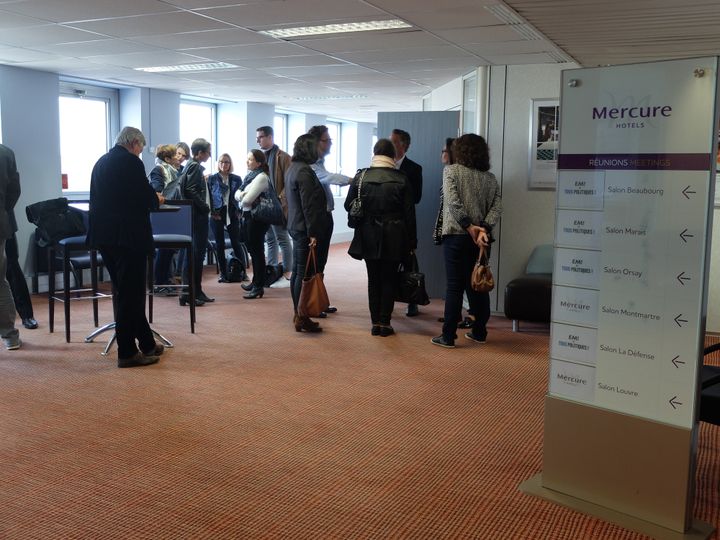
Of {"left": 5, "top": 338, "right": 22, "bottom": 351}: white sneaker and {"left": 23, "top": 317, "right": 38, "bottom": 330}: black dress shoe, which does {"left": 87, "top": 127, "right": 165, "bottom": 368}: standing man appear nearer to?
{"left": 5, "top": 338, "right": 22, "bottom": 351}: white sneaker

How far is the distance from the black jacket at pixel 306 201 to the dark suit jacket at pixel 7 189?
80.7 inches

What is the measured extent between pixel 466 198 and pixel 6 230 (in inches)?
132

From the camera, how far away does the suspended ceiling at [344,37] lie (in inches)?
181

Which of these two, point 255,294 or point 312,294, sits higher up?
point 312,294

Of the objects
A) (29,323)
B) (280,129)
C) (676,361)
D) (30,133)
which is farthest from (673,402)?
(280,129)

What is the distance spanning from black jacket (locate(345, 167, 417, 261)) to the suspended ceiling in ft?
3.69

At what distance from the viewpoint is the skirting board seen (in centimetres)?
261

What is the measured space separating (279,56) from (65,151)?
12.3ft

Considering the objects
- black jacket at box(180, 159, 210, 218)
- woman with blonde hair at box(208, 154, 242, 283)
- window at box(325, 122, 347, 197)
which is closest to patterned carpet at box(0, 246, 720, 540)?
black jacket at box(180, 159, 210, 218)

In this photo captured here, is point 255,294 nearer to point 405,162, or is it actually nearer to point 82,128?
point 405,162

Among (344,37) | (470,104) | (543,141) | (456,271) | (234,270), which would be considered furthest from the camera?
(234,270)

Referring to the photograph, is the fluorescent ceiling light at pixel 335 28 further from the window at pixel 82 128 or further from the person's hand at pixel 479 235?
the window at pixel 82 128

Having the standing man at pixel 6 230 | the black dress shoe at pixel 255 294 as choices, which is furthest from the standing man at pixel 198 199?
the standing man at pixel 6 230

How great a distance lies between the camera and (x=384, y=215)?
216 inches
